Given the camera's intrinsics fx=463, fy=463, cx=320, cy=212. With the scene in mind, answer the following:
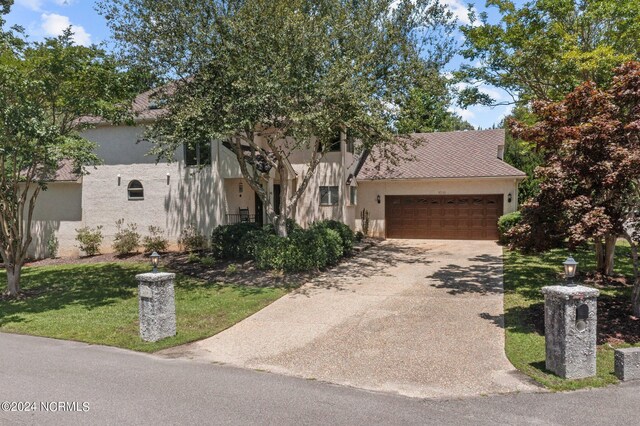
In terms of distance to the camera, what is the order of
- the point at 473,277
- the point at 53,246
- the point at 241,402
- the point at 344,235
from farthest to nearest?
the point at 53,246, the point at 344,235, the point at 473,277, the point at 241,402

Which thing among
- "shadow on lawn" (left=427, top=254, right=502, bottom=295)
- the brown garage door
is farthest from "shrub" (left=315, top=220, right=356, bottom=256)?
the brown garage door

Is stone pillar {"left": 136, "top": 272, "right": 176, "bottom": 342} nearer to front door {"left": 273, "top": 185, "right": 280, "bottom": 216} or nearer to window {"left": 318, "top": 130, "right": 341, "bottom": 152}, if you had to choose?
window {"left": 318, "top": 130, "right": 341, "bottom": 152}

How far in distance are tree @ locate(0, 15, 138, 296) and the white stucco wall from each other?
13418mm

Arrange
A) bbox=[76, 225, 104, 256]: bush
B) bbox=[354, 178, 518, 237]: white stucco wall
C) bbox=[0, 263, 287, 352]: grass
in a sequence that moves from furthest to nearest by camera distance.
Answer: bbox=[354, 178, 518, 237]: white stucco wall → bbox=[76, 225, 104, 256]: bush → bbox=[0, 263, 287, 352]: grass

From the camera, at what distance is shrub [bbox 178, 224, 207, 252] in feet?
64.0

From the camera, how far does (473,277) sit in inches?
538

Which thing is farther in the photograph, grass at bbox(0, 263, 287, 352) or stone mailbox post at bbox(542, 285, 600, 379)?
grass at bbox(0, 263, 287, 352)

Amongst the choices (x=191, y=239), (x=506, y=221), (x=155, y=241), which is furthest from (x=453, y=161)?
(x=155, y=241)

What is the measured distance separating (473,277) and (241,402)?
9697 mm

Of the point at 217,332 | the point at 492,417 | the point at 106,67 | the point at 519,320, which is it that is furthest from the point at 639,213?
the point at 106,67

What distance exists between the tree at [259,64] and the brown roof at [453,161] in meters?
8.55

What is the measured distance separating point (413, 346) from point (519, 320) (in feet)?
8.72

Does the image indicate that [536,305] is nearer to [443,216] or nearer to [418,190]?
[443,216]

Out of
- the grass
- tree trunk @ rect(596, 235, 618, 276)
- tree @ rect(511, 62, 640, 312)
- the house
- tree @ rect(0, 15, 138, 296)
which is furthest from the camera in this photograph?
the house
